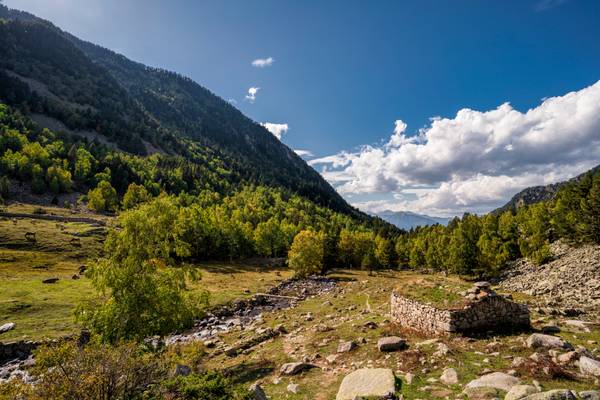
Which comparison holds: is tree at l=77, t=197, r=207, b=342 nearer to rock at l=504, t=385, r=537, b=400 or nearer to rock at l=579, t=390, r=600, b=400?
rock at l=504, t=385, r=537, b=400

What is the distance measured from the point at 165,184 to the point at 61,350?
7864 inches

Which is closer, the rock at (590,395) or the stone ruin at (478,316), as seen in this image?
the rock at (590,395)

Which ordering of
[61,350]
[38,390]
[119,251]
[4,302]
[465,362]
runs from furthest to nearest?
[4,302], [119,251], [465,362], [61,350], [38,390]

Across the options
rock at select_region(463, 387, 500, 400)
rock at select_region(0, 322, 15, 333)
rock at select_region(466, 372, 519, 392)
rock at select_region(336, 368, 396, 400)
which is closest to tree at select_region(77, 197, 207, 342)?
rock at select_region(336, 368, 396, 400)

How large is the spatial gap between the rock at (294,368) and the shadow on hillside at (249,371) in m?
1.18

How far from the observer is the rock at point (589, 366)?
11.9 meters

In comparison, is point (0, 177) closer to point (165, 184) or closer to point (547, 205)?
point (165, 184)

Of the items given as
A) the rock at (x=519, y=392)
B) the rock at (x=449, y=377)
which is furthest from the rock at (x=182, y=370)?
the rock at (x=519, y=392)

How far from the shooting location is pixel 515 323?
1852 centimetres

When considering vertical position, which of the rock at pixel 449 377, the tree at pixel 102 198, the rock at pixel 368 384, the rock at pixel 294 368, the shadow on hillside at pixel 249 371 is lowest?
the shadow on hillside at pixel 249 371

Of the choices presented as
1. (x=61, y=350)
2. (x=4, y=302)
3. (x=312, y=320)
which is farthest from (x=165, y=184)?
(x=61, y=350)

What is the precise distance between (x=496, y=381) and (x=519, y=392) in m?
1.67

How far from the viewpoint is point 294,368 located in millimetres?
17250

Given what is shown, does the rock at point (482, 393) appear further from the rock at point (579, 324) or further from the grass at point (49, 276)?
the grass at point (49, 276)
